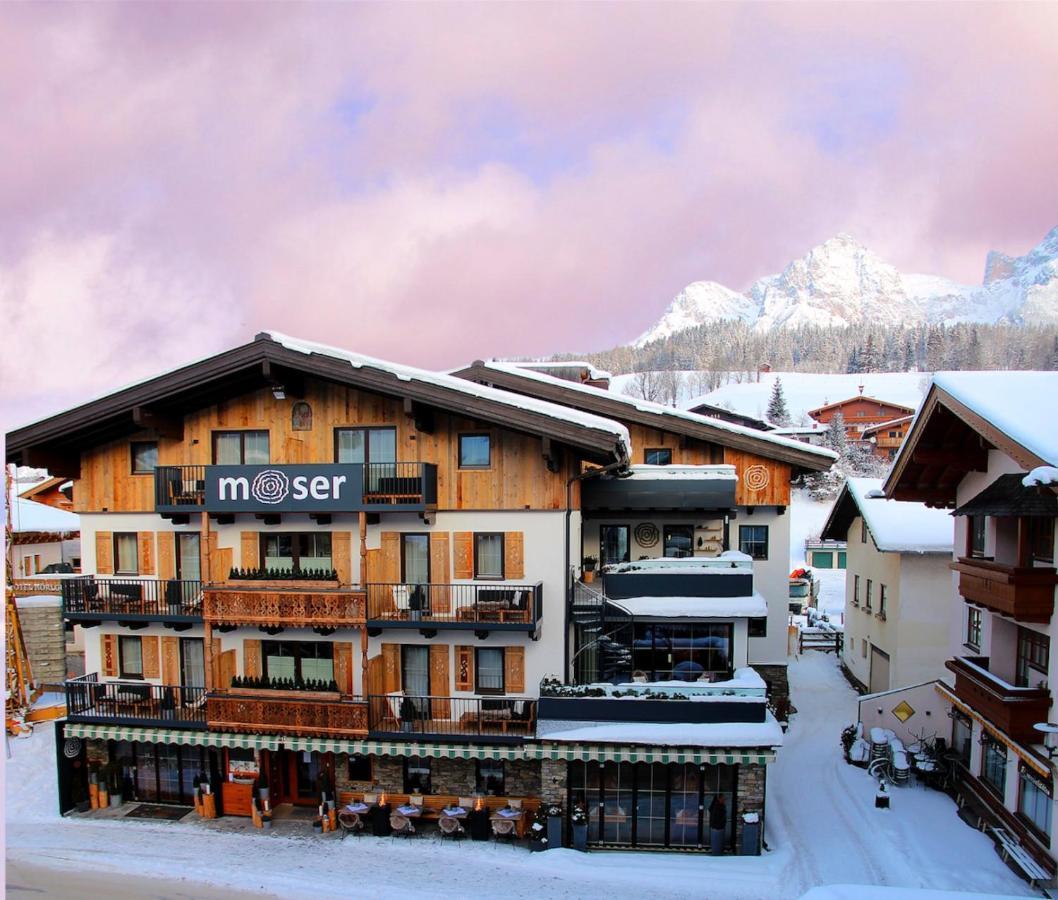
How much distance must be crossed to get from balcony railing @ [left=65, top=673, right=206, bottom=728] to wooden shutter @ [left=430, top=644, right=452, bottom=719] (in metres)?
6.32

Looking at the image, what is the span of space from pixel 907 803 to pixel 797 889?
6.29 metres

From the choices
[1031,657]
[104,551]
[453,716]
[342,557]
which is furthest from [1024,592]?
[104,551]

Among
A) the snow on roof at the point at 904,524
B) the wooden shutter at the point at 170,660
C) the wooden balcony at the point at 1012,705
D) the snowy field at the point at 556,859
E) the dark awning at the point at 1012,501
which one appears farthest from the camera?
the snow on roof at the point at 904,524

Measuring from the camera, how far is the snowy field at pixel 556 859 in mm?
17234

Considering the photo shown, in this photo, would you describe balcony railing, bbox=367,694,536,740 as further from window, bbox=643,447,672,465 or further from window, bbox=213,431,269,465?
window, bbox=643,447,672,465

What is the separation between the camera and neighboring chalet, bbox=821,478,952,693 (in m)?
27.1

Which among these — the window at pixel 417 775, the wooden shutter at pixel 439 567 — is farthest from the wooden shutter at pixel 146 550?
the window at pixel 417 775

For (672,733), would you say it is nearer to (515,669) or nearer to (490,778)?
(515,669)

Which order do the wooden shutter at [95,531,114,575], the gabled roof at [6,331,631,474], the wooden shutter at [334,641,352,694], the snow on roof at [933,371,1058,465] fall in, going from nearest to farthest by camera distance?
1. the snow on roof at [933,371,1058,465]
2. the gabled roof at [6,331,631,474]
3. the wooden shutter at [334,641,352,694]
4. the wooden shutter at [95,531,114,575]

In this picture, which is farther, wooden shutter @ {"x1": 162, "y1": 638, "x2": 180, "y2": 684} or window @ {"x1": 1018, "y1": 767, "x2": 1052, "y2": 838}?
wooden shutter @ {"x1": 162, "y1": 638, "x2": 180, "y2": 684}

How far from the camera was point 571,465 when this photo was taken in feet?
67.9

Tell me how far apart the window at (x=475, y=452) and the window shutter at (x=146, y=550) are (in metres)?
9.58

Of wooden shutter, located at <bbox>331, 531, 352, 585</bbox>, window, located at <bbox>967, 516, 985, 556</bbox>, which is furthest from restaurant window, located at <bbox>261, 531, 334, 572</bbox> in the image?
window, located at <bbox>967, 516, 985, 556</bbox>

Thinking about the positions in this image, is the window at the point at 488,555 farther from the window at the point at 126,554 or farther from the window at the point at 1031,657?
the window at the point at 1031,657
